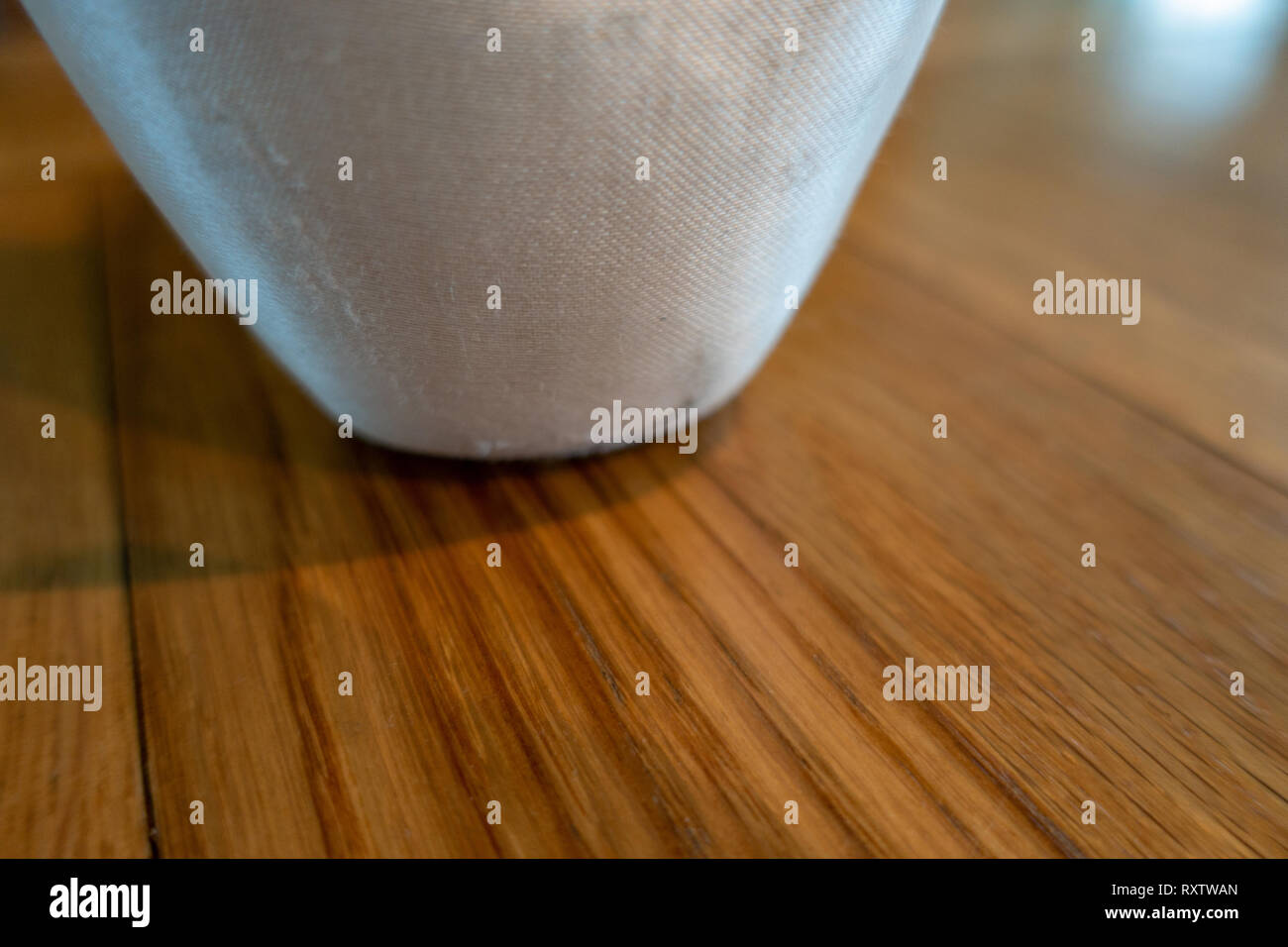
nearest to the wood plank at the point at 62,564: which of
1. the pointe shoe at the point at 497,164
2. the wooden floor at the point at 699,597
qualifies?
the wooden floor at the point at 699,597

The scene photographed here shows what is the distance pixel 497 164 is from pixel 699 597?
0.21 metres

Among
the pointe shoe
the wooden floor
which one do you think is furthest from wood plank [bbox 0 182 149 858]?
the pointe shoe

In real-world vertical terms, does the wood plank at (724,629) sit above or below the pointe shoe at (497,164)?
below

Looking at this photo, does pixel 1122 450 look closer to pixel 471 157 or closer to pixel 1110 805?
pixel 1110 805

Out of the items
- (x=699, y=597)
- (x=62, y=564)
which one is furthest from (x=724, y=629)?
(x=62, y=564)

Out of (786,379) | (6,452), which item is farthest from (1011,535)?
(6,452)

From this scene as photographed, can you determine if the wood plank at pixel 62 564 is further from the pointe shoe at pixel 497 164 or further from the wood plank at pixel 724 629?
the pointe shoe at pixel 497 164

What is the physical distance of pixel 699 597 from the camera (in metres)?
0.45

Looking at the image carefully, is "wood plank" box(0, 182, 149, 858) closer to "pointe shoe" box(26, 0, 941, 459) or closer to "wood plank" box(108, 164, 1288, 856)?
"wood plank" box(108, 164, 1288, 856)

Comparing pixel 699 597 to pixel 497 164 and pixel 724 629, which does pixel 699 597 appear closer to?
pixel 724 629

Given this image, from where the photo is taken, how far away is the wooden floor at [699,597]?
0.36 metres

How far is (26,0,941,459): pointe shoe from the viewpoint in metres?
0.32

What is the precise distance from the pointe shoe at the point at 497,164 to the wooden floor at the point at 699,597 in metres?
0.09

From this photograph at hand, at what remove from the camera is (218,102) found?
0.34 metres
